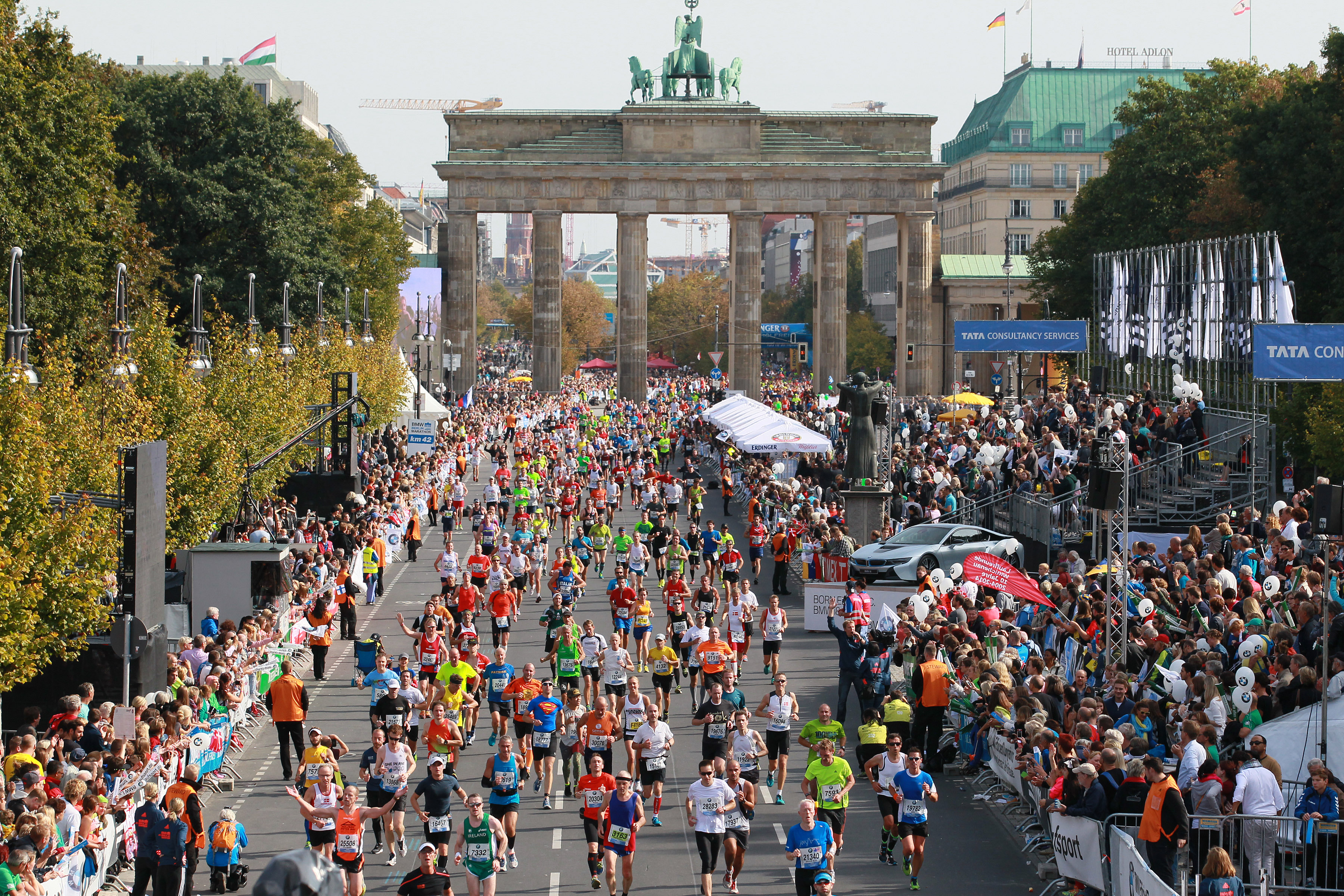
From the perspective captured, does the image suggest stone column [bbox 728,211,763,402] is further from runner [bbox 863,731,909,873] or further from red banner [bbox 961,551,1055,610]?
runner [bbox 863,731,909,873]

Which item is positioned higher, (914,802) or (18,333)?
(18,333)

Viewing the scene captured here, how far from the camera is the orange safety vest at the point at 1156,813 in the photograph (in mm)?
13586

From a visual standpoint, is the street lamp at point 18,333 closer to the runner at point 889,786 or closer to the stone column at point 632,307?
the runner at point 889,786

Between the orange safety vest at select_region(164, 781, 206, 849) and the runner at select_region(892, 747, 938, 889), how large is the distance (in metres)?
6.49

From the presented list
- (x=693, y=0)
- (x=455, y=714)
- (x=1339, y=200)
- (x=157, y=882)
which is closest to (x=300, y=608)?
(x=455, y=714)

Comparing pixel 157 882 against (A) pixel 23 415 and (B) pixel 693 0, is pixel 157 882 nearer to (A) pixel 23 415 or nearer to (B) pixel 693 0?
(A) pixel 23 415

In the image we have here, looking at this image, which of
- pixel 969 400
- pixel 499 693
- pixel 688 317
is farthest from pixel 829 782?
pixel 688 317

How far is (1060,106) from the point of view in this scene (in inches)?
4796

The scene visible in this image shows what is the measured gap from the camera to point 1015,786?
17.9 metres

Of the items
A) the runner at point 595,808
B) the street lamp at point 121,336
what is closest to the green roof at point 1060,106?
the street lamp at point 121,336

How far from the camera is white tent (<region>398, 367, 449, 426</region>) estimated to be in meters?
66.0

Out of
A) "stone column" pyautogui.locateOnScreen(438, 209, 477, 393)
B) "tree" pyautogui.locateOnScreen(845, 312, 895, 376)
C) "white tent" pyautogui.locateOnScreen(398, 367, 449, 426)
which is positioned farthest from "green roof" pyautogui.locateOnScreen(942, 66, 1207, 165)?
"white tent" pyautogui.locateOnScreen(398, 367, 449, 426)

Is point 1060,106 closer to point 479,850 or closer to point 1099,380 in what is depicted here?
point 1099,380

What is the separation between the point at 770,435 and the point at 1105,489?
73.4ft
